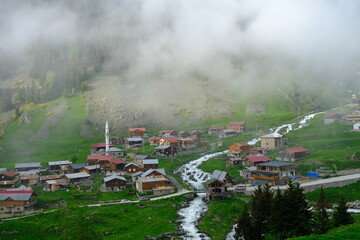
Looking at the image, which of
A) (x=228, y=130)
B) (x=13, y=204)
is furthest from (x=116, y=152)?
(x=13, y=204)

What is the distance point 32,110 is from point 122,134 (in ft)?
214

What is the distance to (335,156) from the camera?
89.0 metres

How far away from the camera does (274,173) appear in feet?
259

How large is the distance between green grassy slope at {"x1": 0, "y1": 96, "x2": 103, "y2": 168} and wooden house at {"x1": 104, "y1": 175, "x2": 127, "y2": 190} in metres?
41.8

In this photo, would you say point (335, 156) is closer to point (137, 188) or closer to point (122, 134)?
point (137, 188)

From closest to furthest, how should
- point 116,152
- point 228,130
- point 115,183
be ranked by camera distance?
1. point 115,183
2. point 116,152
3. point 228,130

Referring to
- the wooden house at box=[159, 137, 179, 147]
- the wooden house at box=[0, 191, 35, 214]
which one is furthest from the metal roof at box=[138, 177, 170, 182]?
the wooden house at box=[159, 137, 179, 147]

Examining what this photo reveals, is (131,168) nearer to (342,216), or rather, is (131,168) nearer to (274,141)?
(274,141)

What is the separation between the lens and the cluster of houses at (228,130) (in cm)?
15088

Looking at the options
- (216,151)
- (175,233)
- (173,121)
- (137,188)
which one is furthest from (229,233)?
(173,121)

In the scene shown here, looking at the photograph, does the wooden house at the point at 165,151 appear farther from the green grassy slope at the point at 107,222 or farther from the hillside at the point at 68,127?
the green grassy slope at the point at 107,222

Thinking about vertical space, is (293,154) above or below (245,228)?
above

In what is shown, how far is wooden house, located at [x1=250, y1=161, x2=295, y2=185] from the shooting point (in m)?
79.2

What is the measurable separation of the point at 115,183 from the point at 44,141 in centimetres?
9089
